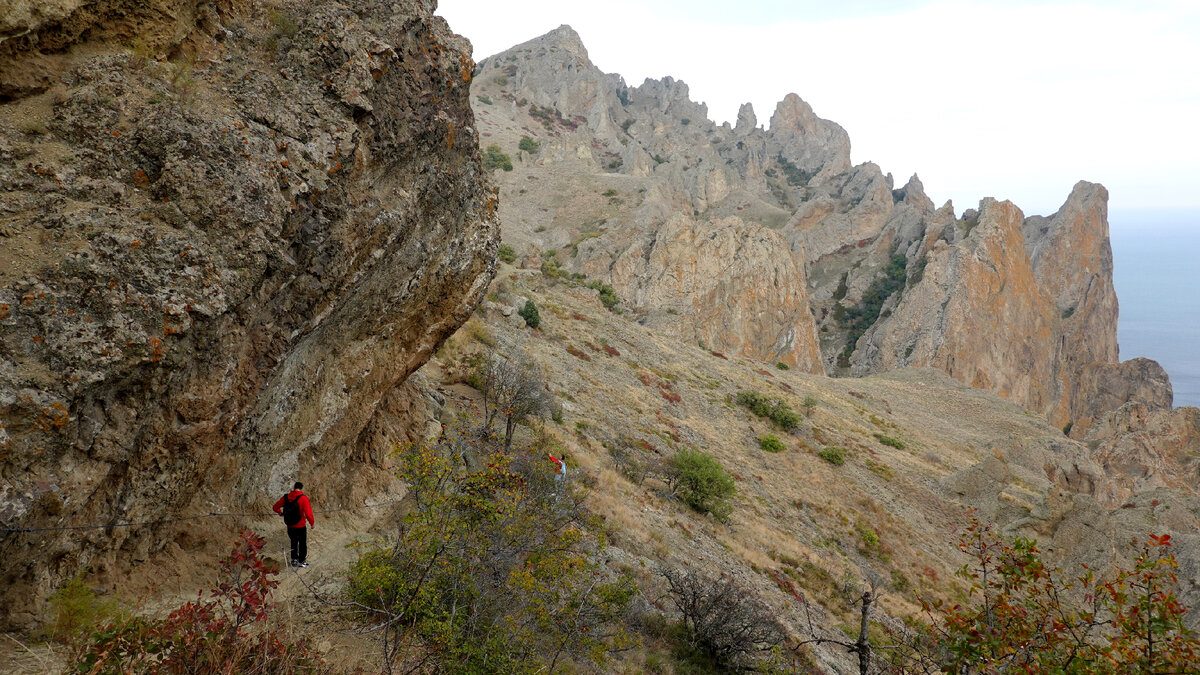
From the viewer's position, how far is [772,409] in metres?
34.0

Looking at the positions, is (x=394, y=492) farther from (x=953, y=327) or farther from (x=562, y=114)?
(x=562, y=114)

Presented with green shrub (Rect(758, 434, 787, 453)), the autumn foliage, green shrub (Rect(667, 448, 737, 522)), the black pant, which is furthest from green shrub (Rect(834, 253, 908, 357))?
the black pant

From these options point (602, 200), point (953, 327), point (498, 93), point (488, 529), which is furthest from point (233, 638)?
point (498, 93)

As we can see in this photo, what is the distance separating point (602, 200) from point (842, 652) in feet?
220

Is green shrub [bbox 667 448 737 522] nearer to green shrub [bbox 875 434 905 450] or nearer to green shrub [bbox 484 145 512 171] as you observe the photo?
green shrub [bbox 875 434 905 450]

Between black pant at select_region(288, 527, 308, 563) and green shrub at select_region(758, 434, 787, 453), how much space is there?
25.2m

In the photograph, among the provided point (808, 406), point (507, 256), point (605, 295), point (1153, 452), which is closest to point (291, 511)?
point (808, 406)

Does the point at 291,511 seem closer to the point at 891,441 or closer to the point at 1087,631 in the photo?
the point at 1087,631

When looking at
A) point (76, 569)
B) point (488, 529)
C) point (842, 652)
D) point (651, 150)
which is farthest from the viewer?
point (651, 150)

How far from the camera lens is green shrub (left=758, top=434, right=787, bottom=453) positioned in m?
29.0

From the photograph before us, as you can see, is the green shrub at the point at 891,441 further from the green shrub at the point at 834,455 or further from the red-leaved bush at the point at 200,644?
the red-leaved bush at the point at 200,644

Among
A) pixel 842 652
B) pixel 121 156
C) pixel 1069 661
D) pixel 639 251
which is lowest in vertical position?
pixel 842 652

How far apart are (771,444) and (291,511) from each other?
2561 centimetres

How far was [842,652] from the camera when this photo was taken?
1367 centimetres
